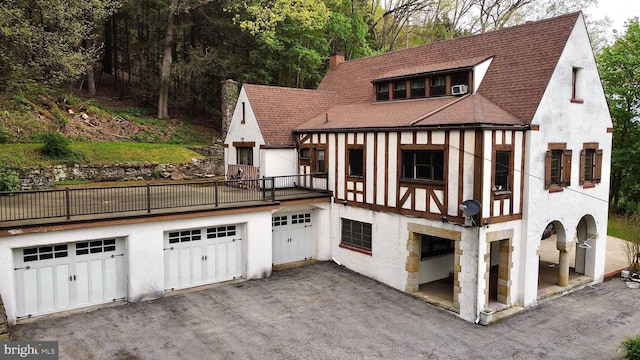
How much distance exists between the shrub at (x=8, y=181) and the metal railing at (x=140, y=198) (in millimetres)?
1921

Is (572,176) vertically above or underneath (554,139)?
underneath

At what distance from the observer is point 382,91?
59.9 feet

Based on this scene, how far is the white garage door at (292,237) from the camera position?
54.1ft

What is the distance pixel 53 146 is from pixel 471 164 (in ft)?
63.4

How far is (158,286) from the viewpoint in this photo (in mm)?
12992

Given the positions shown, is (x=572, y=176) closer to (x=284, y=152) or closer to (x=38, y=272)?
(x=284, y=152)

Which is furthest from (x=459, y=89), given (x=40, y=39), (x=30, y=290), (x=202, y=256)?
(x=40, y=39)

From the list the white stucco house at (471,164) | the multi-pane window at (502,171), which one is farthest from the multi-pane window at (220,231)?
the multi-pane window at (502,171)

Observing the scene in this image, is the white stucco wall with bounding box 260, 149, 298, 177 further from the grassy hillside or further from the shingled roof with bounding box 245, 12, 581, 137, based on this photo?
the grassy hillside

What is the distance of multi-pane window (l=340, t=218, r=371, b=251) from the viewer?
1571 cm

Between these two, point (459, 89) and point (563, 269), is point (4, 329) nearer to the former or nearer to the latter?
point (459, 89)

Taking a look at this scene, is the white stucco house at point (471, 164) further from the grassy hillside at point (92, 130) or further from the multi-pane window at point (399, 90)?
the grassy hillside at point (92, 130)

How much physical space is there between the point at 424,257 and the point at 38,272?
11.6 metres

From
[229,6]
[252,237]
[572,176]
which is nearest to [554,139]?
[572,176]
